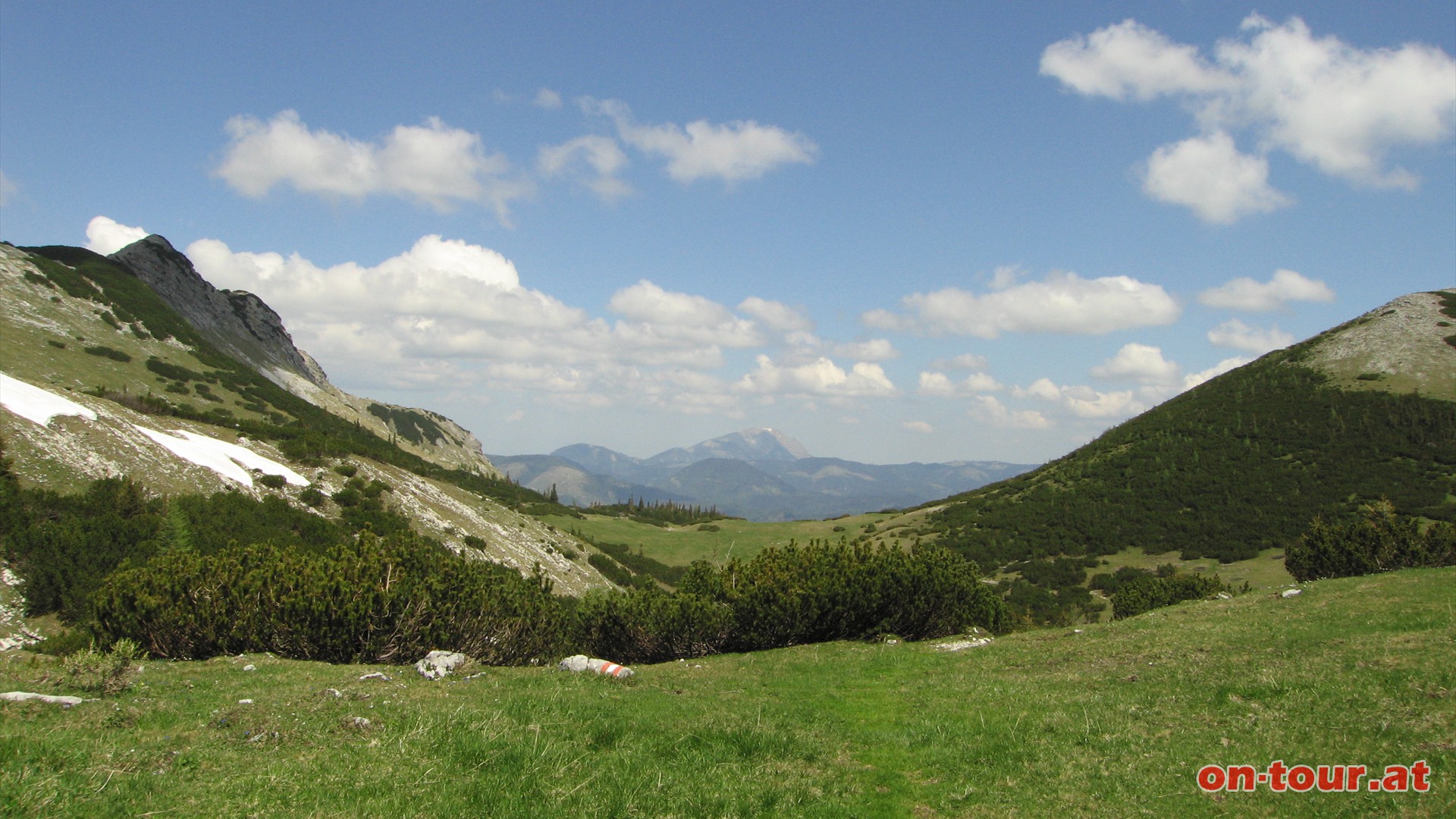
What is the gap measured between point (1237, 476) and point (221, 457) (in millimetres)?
73058

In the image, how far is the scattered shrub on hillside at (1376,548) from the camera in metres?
26.4

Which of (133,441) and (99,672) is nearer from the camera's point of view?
(99,672)

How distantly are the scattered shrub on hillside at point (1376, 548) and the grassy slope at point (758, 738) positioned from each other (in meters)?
16.1

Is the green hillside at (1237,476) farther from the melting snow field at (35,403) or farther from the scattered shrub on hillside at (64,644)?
the melting snow field at (35,403)

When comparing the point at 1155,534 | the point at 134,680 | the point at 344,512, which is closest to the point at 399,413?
the point at 344,512

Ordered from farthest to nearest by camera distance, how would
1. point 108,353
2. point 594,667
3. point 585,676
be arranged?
point 108,353
point 594,667
point 585,676

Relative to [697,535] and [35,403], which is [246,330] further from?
[35,403]

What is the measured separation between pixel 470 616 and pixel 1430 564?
3388cm

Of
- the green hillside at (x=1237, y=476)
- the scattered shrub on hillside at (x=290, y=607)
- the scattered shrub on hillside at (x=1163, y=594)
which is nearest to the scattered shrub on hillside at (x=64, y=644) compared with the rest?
the scattered shrub on hillside at (x=290, y=607)

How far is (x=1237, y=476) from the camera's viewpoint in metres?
61.1

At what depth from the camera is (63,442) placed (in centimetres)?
2367

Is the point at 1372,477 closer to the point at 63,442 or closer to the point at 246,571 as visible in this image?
the point at 246,571

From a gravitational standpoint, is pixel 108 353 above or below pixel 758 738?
above

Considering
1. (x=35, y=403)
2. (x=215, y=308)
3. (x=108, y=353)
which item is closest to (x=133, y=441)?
(x=35, y=403)
